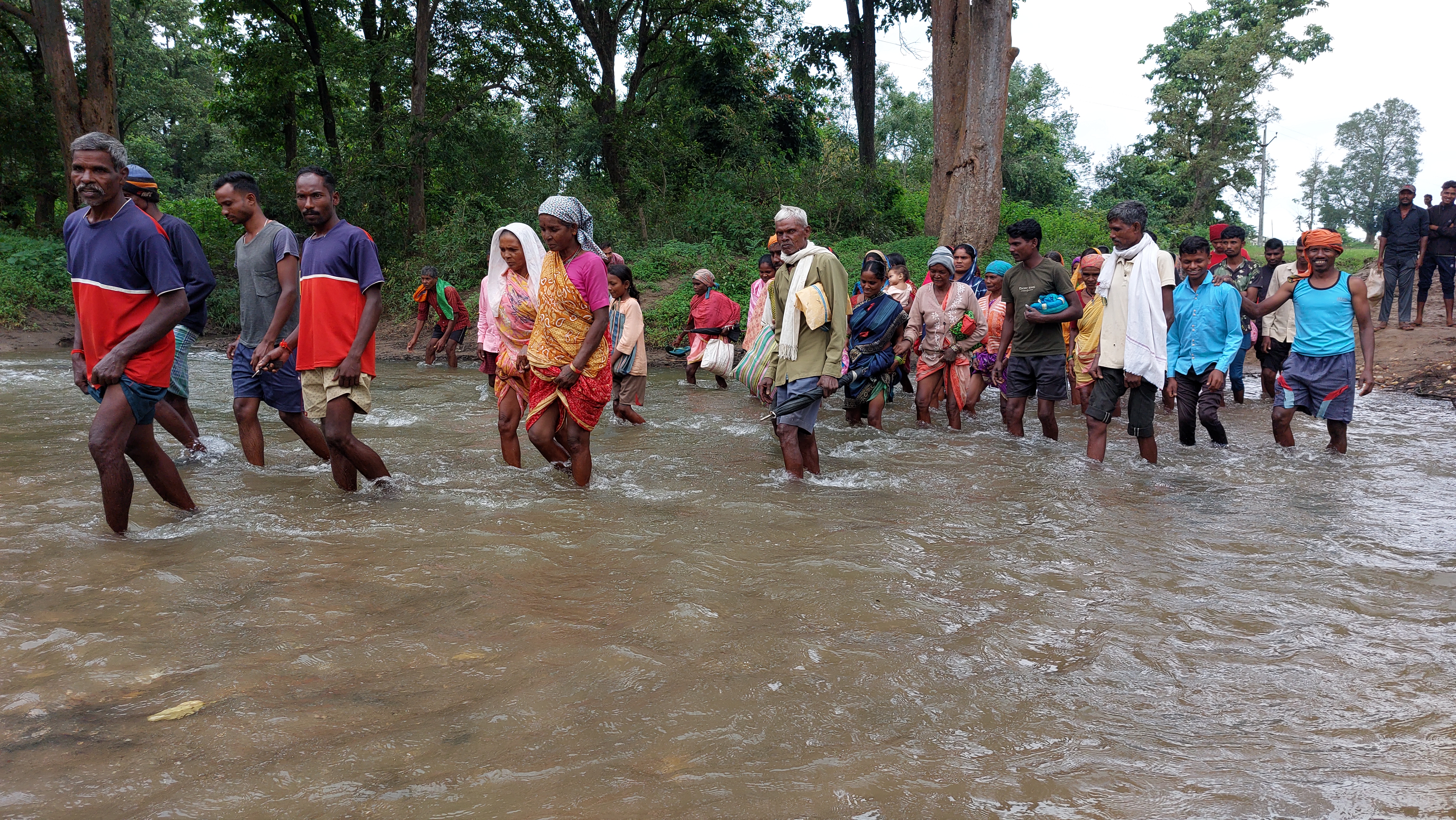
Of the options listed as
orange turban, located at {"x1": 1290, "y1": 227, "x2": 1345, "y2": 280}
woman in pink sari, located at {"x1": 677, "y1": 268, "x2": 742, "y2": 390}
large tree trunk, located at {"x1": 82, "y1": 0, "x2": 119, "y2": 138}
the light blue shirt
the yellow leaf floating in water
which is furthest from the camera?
large tree trunk, located at {"x1": 82, "y1": 0, "x2": 119, "y2": 138}

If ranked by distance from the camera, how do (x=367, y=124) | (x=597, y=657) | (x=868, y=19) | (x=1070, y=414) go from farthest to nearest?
(x=868, y=19) → (x=367, y=124) → (x=1070, y=414) → (x=597, y=657)

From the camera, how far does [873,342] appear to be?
8180 mm

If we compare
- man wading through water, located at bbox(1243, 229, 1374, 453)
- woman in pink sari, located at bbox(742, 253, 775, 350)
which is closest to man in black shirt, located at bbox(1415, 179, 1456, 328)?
man wading through water, located at bbox(1243, 229, 1374, 453)

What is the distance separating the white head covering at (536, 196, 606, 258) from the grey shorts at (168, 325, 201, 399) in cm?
270

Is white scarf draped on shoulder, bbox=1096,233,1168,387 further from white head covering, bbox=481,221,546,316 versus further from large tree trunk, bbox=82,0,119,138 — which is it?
large tree trunk, bbox=82,0,119,138

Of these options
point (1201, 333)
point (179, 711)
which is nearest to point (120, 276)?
point (179, 711)

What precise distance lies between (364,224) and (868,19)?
13.2 m

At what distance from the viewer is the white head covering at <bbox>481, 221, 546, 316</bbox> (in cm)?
596

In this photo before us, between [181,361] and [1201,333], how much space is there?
23.9ft

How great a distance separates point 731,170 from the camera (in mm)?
23906

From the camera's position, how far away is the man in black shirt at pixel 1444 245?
41.4 feet

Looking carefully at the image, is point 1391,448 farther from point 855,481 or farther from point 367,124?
point 367,124

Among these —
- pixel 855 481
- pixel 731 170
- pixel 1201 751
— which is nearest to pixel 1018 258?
pixel 855 481

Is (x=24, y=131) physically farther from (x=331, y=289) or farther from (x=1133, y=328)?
(x=1133, y=328)
